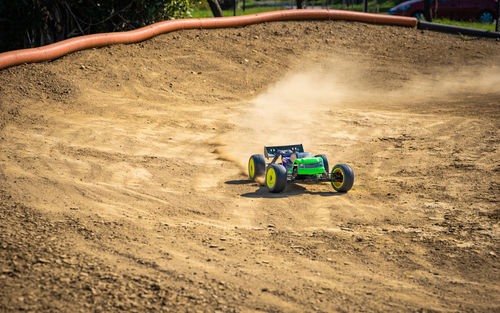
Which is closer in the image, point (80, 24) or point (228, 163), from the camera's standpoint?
point (228, 163)

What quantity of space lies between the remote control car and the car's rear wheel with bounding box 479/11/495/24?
815 inches

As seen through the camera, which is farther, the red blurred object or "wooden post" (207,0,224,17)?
the red blurred object

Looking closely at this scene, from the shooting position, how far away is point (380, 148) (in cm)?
1103

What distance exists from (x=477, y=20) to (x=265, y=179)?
2166 centimetres

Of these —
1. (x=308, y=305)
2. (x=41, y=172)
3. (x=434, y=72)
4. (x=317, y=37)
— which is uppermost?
(x=317, y=37)

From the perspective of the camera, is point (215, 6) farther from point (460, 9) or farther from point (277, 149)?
point (277, 149)

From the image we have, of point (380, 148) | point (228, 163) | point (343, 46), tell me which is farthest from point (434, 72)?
point (228, 163)

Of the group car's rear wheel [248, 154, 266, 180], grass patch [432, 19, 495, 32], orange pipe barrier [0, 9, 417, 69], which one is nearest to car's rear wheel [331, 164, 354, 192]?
car's rear wheel [248, 154, 266, 180]

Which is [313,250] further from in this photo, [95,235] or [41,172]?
[41,172]

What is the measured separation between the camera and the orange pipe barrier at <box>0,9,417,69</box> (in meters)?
14.3

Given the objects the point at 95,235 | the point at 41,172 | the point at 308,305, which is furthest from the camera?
the point at 41,172

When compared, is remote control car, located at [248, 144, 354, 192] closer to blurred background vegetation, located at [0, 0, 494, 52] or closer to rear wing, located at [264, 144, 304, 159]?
rear wing, located at [264, 144, 304, 159]

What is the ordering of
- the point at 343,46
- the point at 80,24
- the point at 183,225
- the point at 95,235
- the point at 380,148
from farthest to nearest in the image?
the point at 343,46, the point at 80,24, the point at 380,148, the point at 183,225, the point at 95,235

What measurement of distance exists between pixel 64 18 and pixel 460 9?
18.8 meters
